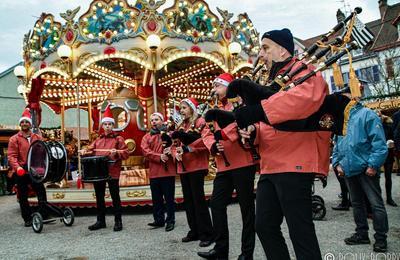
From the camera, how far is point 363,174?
4180 millimetres

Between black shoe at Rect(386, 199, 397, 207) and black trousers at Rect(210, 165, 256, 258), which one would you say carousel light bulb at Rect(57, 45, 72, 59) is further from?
black shoe at Rect(386, 199, 397, 207)

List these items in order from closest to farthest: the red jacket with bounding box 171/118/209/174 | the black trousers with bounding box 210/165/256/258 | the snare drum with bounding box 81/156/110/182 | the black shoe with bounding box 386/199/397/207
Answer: the black trousers with bounding box 210/165/256/258
the red jacket with bounding box 171/118/209/174
the snare drum with bounding box 81/156/110/182
the black shoe with bounding box 386/199/397/207

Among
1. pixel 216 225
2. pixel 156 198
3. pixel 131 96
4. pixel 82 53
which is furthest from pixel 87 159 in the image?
pixel 131 96

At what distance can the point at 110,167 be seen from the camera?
19.7 ft

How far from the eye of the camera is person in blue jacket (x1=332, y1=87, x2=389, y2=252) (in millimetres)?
4016

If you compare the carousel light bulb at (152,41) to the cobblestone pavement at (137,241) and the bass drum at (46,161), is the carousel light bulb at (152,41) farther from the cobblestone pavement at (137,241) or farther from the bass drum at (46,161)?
the cobblestone pavement at (137,241)

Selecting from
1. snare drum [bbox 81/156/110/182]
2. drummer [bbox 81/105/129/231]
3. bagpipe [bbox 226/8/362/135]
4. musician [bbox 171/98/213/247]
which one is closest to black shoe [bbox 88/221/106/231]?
drummer [bbox 81/105/129/231]

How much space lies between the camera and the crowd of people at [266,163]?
7.52 ft

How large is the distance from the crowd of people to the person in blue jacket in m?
0.01

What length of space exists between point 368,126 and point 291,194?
242 cm

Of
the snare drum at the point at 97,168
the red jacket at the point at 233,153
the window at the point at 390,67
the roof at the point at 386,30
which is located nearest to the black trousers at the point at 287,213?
the red jacket at the point at 233,153

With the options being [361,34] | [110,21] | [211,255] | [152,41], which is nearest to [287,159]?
[361,34]

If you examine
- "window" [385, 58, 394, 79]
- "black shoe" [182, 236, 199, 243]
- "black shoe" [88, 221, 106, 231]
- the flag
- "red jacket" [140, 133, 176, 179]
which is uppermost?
"window" [385, 58, 394, 79]

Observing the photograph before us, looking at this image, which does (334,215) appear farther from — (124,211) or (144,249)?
(124,211)
